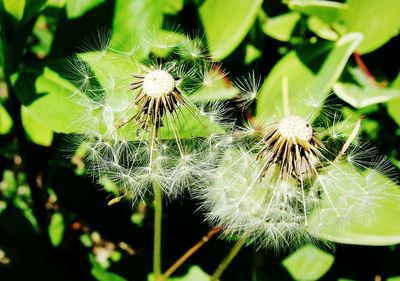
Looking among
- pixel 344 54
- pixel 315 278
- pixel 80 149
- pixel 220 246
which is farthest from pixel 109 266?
pixel 344 54

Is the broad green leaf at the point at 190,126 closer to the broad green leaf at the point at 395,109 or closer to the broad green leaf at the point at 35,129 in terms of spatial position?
the broad green leaf at the point at 35,129

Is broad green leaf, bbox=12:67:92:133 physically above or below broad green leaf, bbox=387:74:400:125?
below

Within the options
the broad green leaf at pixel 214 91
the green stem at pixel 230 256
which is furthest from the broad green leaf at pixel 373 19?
the green stem at pixel 230 256

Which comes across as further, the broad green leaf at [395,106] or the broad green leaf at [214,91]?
the broad green leaf at [395,106]

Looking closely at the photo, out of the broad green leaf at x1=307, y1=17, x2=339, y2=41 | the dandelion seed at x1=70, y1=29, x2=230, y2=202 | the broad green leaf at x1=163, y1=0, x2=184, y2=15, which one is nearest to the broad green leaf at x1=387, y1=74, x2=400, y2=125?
the broad green leaf at x1=307, y1=17, x2=339, y2=41

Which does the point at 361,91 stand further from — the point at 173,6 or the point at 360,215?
the point at 173,6

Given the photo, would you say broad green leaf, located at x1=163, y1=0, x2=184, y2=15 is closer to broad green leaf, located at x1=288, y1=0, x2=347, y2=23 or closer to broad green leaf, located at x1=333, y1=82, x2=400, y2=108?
broad green leaf, located at x1=288, y1=0, x2=347, y2=23

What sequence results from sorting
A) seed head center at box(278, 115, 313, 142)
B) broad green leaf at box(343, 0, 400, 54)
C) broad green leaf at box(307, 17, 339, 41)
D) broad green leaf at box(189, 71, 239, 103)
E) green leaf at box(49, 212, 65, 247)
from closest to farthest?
seed head center at box(278, 115, 313, 142) < broad green leaf at box(189, 71, 239, 103) < broad green leaf at box(343, 0, 400, 54) < broad green leaf at box(307, 17, 339, 41) < green leaf at box(49, 212, 65, 247)

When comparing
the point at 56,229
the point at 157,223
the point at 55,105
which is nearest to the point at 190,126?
the point at 157,223

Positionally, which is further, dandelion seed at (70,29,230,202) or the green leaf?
the green leaf
